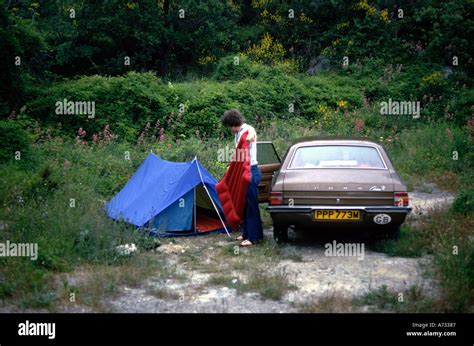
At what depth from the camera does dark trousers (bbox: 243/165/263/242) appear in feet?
28.3

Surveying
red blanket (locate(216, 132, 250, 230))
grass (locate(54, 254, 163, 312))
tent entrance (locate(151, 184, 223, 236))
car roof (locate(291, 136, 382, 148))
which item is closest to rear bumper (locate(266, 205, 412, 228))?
red blanket (locate(216, 132, 250, 230))

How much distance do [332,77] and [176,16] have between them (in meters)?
7.39

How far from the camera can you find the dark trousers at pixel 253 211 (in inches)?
340

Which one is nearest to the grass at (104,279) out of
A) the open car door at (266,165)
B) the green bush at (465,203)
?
the open car door at (266,165)

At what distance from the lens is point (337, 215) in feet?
25.8

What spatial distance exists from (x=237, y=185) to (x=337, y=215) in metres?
1.73

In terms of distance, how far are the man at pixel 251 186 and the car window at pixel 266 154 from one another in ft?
7.42

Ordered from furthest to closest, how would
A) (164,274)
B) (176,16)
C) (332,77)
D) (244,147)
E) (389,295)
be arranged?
(176,16), (332,77), (244,147), (164,274), (389,295)

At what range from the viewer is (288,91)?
19750mm

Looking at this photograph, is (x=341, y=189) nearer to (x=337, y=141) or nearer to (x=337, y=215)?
(x=337, y=215)

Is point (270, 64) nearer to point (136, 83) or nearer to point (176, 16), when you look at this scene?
point (176, 16)
